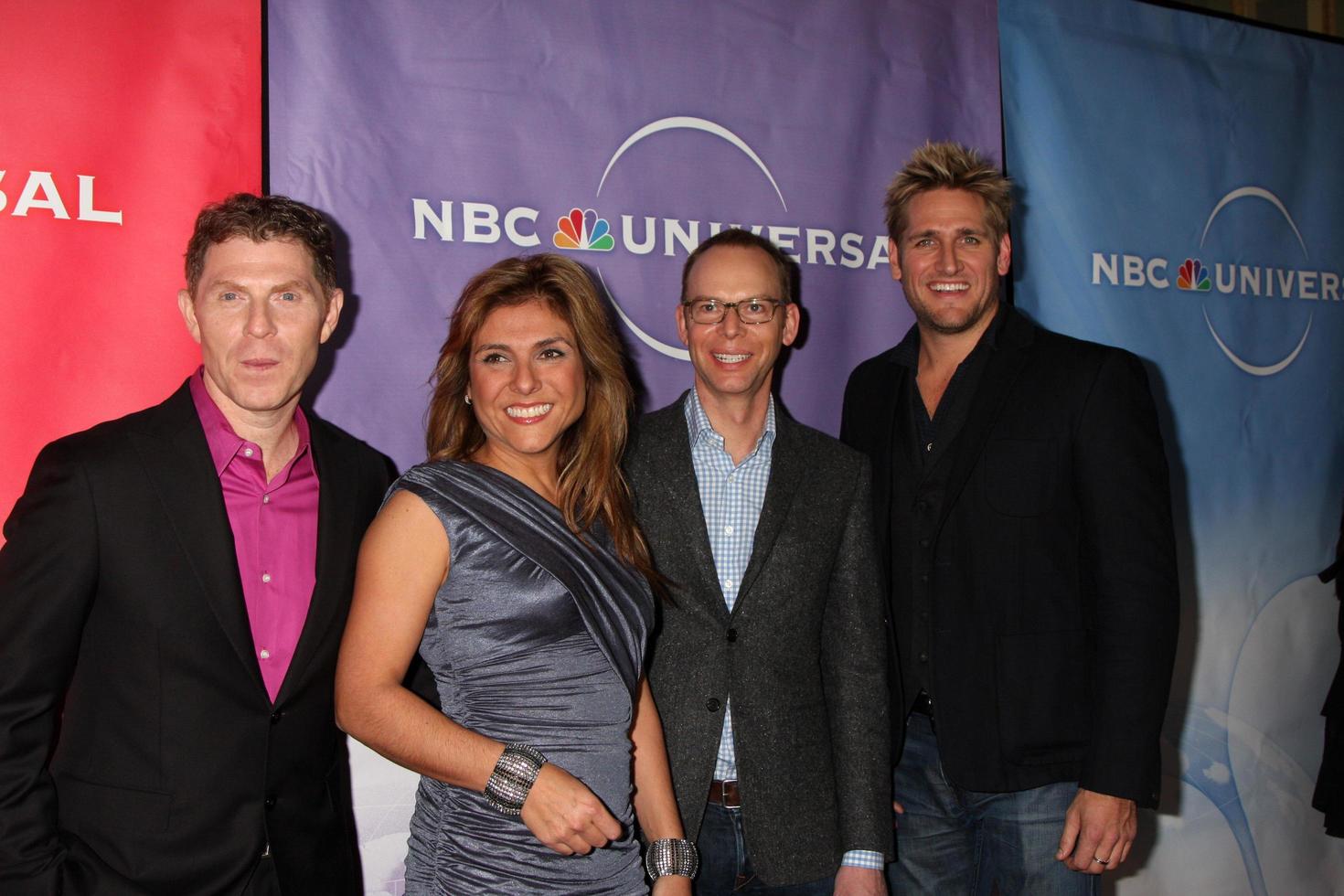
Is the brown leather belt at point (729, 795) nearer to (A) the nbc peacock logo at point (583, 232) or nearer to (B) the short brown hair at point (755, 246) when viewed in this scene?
(B) the short brown hair at point (755, 246)

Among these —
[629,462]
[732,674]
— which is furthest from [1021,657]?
[629,462]

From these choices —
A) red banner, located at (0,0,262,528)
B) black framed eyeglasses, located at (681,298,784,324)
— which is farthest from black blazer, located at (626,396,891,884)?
red banner, located at (0,0,262,528)

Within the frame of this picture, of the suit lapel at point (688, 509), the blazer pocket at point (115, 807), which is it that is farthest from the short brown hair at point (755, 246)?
the blazer pocket at point (115, 807)

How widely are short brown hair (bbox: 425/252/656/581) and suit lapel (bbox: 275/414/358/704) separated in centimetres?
18

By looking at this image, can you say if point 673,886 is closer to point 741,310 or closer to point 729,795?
point 729,795

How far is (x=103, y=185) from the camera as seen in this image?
2.26m

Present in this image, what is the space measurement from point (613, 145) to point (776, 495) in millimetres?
1149

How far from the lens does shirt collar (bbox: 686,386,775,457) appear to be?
7.41ft

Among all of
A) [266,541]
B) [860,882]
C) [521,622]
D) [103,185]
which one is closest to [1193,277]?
[860,882]

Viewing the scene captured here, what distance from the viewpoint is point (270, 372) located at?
1.84 m

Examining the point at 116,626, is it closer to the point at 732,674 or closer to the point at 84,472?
the point at 84,472

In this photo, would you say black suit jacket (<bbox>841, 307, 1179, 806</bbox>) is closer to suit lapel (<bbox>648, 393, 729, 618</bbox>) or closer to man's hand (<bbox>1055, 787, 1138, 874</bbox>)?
man's hand (<bbox>1055, 787, 1138, 874</bbox>)

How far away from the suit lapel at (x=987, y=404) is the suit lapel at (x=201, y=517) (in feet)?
4.60

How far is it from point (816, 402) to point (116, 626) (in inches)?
76.4
